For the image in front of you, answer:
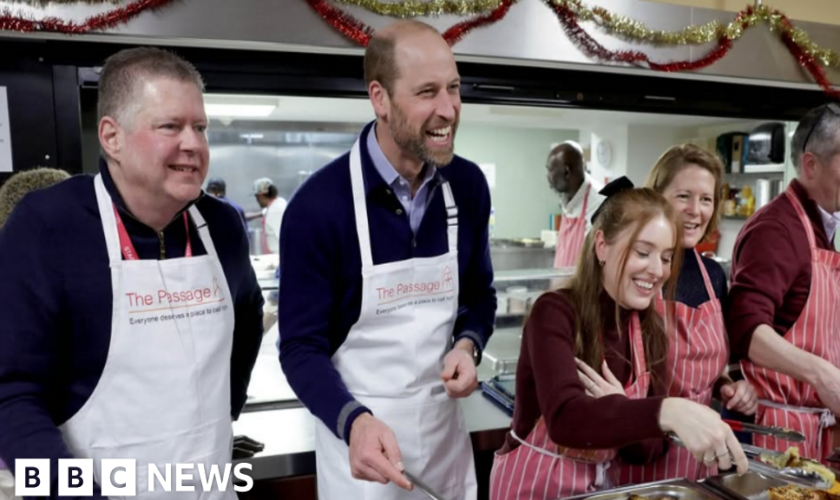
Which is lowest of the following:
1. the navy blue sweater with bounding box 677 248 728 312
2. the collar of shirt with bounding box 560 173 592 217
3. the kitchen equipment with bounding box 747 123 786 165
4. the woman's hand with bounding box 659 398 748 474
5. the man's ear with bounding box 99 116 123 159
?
the woman's hand with bounding box 659 398 748 474

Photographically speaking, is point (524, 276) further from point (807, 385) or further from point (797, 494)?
point (797, 494)

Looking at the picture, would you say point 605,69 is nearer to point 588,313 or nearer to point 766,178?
point 588,313

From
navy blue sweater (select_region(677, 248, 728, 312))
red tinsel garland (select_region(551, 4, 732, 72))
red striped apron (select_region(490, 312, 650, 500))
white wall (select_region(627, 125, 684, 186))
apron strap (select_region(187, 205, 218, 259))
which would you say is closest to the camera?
apron strap (select_region(187, 205, 218, 259))

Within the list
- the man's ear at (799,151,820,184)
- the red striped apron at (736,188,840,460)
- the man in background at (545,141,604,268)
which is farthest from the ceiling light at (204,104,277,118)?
the red striped apron at (736,188,840,460)

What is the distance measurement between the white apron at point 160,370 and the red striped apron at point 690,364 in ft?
2.84

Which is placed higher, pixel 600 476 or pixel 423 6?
pixel 423 6

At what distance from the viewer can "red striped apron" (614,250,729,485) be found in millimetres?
1319

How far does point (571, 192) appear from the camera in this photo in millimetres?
3205

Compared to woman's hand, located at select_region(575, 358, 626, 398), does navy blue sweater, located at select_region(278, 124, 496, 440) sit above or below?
above

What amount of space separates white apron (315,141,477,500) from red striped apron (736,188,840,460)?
88cm

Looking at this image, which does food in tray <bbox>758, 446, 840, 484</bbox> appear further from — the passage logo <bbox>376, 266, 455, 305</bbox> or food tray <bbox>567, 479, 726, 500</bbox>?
the passage logo <bbox>376, 266, 455, 305</bbox>

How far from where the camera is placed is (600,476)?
123 centimetres

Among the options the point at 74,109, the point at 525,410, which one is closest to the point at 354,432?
the point at 525,410

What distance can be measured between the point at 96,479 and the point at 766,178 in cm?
442
